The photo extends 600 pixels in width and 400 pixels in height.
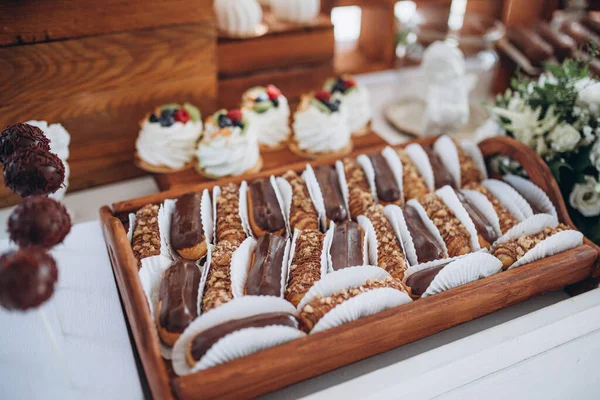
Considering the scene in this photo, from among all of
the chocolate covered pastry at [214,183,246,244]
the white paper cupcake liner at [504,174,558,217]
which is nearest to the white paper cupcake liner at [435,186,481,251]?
the white paper cupcake liner at [504,174,558,217]

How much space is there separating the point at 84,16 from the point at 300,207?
0.91 metres

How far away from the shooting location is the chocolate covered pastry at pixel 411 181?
1600 millimetres

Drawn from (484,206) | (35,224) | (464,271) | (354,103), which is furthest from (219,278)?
(354,103)

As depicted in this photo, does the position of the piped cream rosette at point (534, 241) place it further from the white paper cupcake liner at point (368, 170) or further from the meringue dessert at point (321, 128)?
the meringue dessert at point (321, 128)

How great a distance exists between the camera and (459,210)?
145 centimetres

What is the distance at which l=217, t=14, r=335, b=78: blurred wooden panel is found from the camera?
219 centimetres

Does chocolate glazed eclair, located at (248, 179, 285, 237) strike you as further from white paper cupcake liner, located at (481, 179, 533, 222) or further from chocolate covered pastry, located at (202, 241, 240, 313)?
white paper cupcake liner, located at (481, 179, 533, 222)

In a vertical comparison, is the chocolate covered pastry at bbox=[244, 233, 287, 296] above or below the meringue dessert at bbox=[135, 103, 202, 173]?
below

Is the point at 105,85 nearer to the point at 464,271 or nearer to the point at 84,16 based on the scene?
the point at 84,16

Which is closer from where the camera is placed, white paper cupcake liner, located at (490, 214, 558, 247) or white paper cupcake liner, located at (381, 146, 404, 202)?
white paper cupcake liner, located at (490, 214, 558, 247)

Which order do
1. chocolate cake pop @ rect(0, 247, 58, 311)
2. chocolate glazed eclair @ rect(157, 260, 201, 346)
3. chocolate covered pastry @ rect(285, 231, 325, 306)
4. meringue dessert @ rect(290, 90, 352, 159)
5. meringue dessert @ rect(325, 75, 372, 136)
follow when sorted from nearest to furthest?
chocolate cake pop @ rect(0, 247, 58, 311), chocolate glazed eclair @ rect(157, 260, 201, 346), chocolate covered pastry @ rect(285, 231, 325, 306), meringue dessert @ rect(290, 90, 352, 159), meringue dessert @ rect(325, 75, 372, 136)

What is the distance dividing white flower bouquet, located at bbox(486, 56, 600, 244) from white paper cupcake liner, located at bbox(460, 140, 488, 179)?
9 cm

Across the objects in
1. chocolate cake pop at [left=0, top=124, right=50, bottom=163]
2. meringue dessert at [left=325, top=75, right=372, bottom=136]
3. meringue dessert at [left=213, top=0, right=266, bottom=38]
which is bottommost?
meringue dessert at [left=325, top=75, right=372, bottom=136]

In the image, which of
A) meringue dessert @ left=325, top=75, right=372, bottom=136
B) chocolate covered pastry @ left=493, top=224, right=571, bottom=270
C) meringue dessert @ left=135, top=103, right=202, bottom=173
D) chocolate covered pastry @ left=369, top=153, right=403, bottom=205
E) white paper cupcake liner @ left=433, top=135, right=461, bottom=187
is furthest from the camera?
meringue dessert @ left=325, top=75, right=372, bottom=136
